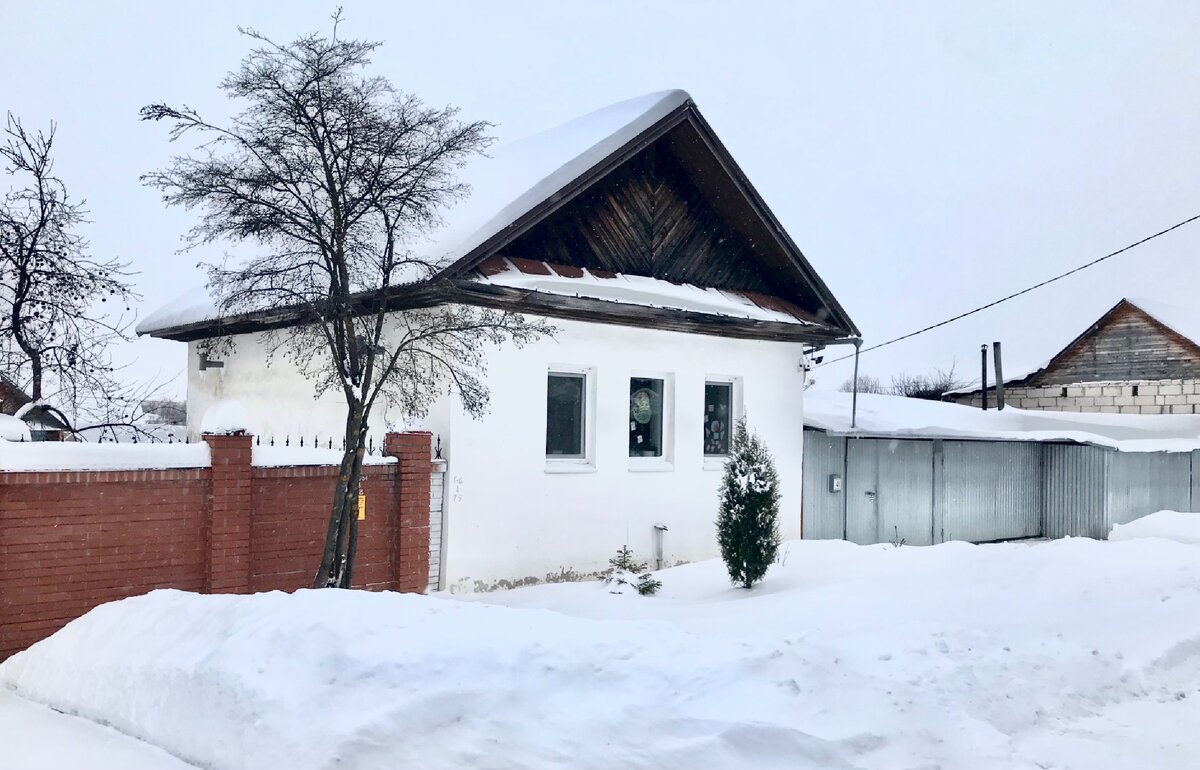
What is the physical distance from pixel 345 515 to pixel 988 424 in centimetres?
1557

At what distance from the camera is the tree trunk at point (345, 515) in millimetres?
8633

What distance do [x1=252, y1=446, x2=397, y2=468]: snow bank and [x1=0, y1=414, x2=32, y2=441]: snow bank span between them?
194cm

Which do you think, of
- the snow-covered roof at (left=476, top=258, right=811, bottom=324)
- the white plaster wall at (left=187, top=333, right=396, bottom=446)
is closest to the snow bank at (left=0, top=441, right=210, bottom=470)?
the white plaster wall at (left=187, top=333, right=396, bottom=446)

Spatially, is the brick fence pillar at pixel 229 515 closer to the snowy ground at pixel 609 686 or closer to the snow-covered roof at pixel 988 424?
the snowy ground at pixel 609 686

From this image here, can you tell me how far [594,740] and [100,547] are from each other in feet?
17.3

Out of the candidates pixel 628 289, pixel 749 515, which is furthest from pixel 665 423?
pixel 749 515

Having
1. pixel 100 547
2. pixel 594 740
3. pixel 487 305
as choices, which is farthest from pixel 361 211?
pixel 594 740

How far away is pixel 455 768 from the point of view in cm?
463

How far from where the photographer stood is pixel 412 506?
33.5 ft

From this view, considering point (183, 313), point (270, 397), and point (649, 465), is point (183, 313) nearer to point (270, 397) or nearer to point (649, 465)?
point (270, 397)

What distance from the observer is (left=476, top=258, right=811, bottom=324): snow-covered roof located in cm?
1121

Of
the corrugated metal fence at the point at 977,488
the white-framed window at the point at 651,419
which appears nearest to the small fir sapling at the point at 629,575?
the white-framed window at the point at 651,419

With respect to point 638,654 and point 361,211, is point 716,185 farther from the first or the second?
point 638,654

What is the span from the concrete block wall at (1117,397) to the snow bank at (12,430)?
26.9m
